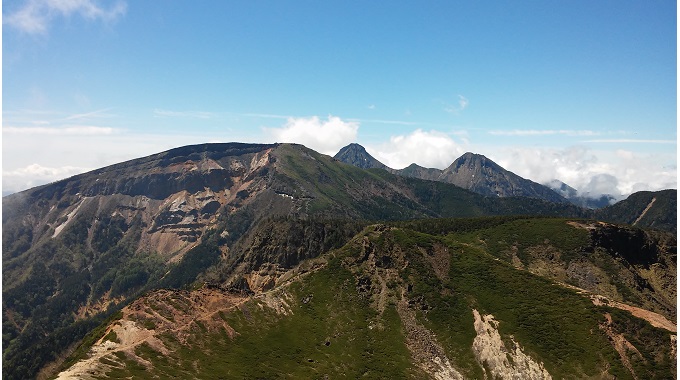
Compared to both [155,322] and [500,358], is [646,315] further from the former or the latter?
[155,322]

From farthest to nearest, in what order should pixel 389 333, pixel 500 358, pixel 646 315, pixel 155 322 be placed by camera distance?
pixel 389 333, pixel 500 358, pixel 646 315, pixel 155 322

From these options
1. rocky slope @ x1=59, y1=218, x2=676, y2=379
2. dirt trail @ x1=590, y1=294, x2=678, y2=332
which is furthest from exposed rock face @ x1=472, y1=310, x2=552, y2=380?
dirt trail @ x1=590, y1=294, x2=678, y2=332

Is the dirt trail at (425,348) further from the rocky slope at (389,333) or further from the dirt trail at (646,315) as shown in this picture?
the dirt trail at (646,315)

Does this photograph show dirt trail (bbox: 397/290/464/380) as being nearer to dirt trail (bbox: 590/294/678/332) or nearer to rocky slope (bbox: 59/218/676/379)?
rocky slope (bbox: 59/218/676/379)

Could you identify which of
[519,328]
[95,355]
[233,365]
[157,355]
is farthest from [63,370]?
[519,328]

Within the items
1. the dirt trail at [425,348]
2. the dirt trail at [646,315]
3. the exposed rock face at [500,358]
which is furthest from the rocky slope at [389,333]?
the dirt trail at [646,315]

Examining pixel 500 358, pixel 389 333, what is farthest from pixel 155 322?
pixel 500 358

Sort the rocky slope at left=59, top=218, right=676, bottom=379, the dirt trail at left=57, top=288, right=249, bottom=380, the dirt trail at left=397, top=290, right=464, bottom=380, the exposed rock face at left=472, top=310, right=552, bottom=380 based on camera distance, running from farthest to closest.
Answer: the dirt trail at left=397, top=290, right=464, bottom=380
the exposed rock face at left=472, top=310, right=552, bottom=380
the rocky slope at left=59, top=218, right=676, bottom=379
the dirt trail at left=57, top=288, right=249, bottom=380

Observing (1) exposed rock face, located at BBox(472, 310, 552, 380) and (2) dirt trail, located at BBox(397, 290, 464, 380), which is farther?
(2) dirt trail, located at BBox(397, 290, 464, 380)

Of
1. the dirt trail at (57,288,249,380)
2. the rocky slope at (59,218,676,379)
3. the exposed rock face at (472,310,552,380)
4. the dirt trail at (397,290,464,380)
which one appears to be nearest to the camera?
the dirt trail at (57,288,249,380)
